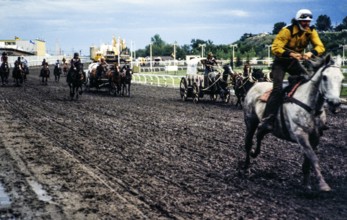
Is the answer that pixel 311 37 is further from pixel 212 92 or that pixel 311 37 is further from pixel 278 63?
pixel 212 92

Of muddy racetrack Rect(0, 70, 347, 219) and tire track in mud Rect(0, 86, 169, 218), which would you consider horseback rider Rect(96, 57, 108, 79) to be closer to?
tire track in mud Rect(0, 86, 169, 218)

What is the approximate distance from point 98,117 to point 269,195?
34.9ft

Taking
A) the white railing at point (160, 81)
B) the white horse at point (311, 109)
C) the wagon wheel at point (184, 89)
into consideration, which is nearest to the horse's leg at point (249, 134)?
the white horse at point (311, 109)

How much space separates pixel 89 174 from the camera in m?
8.35

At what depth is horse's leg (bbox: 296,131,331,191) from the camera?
21.8 feet

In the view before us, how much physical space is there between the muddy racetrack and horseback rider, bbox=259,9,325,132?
3.98 feet

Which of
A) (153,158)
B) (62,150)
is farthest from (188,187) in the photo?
(62,150)

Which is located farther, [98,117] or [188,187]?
[98,117]

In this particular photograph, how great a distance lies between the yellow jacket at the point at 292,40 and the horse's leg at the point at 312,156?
1.32 metres

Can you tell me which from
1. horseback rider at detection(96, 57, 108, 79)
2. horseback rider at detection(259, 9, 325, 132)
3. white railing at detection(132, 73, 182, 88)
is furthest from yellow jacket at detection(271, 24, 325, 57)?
white railing at detection(132, 73, 182, 88)

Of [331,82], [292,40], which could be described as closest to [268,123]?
[292,40]

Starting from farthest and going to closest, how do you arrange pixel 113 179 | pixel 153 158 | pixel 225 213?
pixel 153 158 < pixel 113 179 < pixel 225 213

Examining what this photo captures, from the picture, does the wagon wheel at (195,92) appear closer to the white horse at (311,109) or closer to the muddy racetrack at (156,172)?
the muddy racetrack at (156,172)

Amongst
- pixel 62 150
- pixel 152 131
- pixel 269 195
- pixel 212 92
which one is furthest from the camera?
pixel 212 92
